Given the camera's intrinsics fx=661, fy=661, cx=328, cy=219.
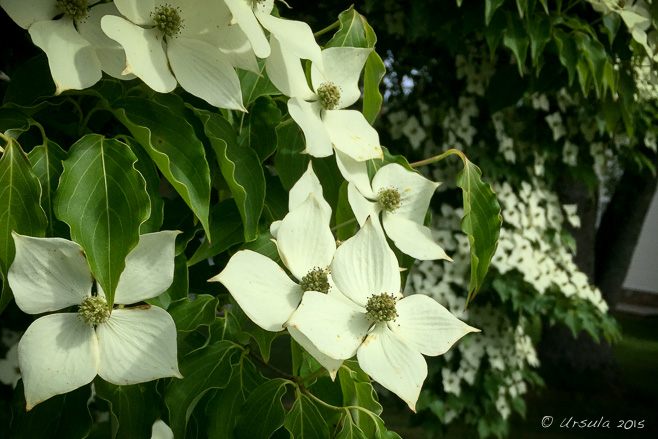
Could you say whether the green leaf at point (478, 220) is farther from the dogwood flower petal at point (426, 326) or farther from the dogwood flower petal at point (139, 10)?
the dogwood flower petal at point (139, 10)

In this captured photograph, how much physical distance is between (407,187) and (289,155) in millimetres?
103

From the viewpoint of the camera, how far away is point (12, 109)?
17.7 inches

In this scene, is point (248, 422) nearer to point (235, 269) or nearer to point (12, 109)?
point (235, 269)

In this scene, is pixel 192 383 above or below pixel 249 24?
below

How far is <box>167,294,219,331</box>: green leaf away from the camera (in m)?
0.48

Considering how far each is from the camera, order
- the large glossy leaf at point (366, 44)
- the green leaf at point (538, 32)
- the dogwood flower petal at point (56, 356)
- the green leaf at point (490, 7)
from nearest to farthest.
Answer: the dogwood flower petal at point (56, 356)
the large glossy leaf at point (366, 44)
the green leaf at point (490, 7)
the green leaf at point (538, 32)

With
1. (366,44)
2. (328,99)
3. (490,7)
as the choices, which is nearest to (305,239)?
(328,99)

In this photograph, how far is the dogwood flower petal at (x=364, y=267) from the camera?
45 centimetres

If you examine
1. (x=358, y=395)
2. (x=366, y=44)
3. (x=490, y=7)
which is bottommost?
(x=358, y=395)

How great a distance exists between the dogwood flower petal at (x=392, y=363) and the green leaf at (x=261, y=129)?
0.59 ft

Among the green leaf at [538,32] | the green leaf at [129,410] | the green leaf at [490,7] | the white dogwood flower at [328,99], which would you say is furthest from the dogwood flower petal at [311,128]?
Result: the green leaf at [538,32]

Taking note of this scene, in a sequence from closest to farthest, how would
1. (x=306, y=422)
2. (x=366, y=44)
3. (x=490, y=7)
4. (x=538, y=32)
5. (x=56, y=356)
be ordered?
(x=56, y=356) → (x=306, y=422) → (x=366, y=44) → (x=490, y=7) → (x=538, y=32)

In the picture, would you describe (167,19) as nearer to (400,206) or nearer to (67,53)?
(67,53)

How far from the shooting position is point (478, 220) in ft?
1.92
